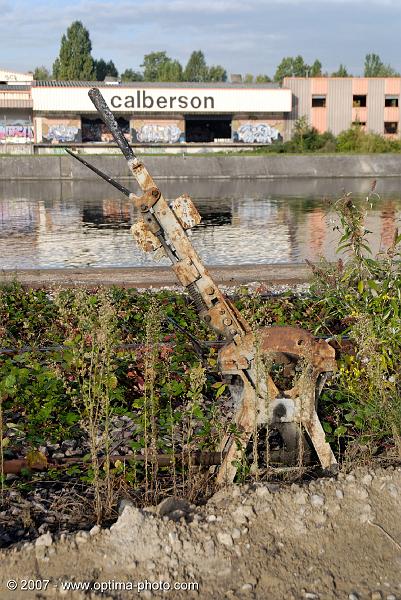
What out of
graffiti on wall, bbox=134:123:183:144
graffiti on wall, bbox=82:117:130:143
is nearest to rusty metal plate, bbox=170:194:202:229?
graffiti on wall, bbox=134:123:183:144

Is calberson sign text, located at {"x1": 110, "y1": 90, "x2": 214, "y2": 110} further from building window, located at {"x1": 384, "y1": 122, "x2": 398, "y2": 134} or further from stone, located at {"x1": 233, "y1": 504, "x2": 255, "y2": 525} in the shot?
stone, located at {"x1": 233, "y1": 504, "x2": 255, "y2": 525}

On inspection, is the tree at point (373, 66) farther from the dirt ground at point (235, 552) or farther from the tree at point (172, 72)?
the dirt ground at point (235, 552)

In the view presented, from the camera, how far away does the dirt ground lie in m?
3.46

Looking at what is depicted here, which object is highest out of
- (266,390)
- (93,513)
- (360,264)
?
(360,264)

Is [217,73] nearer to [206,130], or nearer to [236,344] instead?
[206,130]

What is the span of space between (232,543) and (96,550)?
0.63 m

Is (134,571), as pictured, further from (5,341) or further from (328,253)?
(328,253)

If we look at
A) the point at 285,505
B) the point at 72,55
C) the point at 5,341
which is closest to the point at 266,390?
the point at 285,505

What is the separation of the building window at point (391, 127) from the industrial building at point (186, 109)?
1.05ft

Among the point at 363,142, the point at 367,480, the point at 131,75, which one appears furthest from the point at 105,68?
the point at 367,480

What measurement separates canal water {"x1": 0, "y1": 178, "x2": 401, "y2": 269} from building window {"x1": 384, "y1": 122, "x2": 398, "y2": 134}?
97.3 feet

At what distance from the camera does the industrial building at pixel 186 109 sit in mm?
63281

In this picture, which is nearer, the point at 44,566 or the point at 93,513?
the point at 44,566

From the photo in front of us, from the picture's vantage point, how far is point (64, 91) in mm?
62719
